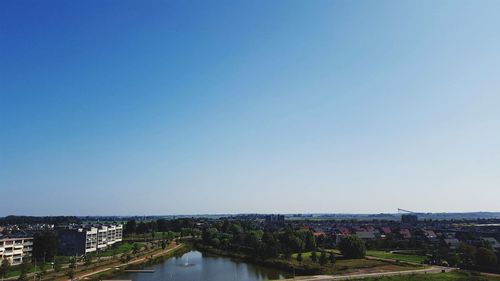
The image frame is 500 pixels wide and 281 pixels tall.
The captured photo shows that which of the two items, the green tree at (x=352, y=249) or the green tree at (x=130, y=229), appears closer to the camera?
the green tree at (x=352, y=249)

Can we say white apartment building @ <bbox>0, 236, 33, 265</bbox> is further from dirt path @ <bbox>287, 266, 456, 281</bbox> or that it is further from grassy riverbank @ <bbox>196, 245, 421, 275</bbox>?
dirt path @ <bbox>287, 266, 456, 281</bbox>

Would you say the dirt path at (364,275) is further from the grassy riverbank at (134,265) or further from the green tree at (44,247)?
the green tree at (44,247)

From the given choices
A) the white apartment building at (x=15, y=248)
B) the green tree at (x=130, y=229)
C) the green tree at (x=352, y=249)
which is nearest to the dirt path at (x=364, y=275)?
the green tree at (x=352, y=249)

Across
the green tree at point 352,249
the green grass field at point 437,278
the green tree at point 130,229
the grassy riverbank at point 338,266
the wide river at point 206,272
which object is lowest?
the wide river at point 206,272

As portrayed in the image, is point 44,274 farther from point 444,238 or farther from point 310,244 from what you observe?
point 444,238

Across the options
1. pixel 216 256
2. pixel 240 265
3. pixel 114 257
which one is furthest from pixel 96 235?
pixel 240 265

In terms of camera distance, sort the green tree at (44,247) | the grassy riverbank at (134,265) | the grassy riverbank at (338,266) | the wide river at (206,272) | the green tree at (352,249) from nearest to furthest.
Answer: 1. the grassy riverbank at (134,265)
2. the grassy riverbank at (338,266)
3. the wide river at (206,272)
4. the green tree at (352,249)
5. the green tree at (44,247)
